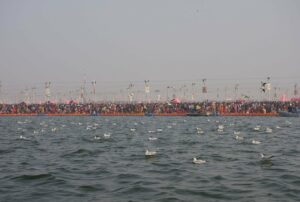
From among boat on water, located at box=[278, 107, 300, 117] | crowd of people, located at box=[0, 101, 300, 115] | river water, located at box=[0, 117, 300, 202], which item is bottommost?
river water, located at box=[0, 117, 300, 202]

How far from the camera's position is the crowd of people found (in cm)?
9812

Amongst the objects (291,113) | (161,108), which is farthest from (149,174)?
(161,108)

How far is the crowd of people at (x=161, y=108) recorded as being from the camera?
98.1m

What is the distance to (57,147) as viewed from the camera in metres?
29.2

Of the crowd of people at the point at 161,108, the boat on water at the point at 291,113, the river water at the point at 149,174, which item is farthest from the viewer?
the crowd of people at the point at 161,108

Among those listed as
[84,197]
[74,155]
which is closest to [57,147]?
[74,155]

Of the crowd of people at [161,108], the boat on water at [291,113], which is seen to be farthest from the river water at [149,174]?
the crowd of people at [161,108]

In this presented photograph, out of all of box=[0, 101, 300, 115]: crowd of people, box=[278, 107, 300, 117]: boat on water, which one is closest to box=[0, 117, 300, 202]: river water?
box=[278, 107, 300, 117]: boat on water

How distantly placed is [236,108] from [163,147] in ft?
241

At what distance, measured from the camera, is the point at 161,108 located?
108 metres

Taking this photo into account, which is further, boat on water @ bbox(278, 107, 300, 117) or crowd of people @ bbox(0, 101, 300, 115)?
crowd of people @ bbox(0, 101, 300, 115)

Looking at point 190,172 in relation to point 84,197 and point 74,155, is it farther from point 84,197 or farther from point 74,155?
point 74,155

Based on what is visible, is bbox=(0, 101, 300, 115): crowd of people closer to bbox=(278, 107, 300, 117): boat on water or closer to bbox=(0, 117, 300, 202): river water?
bbox=(278, 107, 300, 117): boat on water

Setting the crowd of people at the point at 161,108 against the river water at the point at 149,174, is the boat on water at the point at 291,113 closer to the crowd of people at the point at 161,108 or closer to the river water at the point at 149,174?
the crowd of people at the point at 161,108
